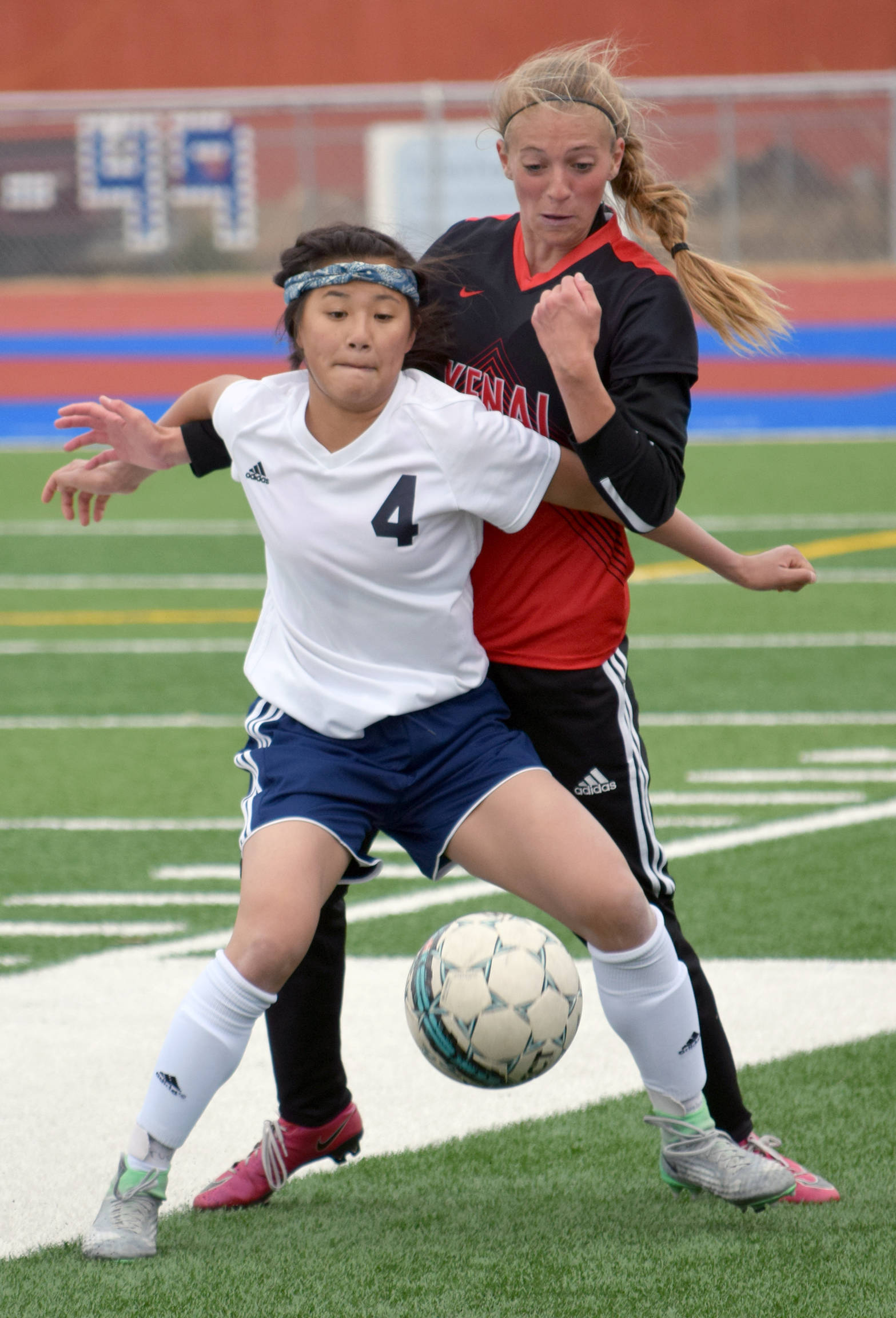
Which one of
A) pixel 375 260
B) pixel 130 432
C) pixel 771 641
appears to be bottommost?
pixel 771 641

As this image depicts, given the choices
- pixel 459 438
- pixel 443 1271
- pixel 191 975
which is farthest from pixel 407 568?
pixel 191 975

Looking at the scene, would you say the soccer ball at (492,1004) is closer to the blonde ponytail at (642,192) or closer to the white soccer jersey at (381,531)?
the white soccer jersey at (381,531)

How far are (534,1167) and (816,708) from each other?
15.9 ft

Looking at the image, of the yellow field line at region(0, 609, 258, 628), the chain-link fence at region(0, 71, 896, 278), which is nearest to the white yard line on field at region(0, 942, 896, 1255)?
the yellow field line at region(0, 609, 258, 628)

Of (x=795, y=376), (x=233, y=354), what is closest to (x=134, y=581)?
(x=233, y=354)

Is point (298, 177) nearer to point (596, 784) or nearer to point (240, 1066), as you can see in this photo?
point (240, 1066)

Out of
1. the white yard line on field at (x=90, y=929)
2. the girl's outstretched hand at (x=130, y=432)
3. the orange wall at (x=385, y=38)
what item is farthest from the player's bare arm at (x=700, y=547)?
the orange wall at (x=385, y=38)

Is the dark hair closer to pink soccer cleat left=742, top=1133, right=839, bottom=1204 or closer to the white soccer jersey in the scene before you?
the white soccer jersey

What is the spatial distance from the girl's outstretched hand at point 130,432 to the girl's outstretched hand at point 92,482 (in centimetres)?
5

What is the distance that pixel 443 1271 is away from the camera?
3193 millimetres

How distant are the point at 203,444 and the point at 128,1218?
4.77 ft

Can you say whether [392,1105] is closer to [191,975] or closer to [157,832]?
[191,975]

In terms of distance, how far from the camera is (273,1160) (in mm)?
3572

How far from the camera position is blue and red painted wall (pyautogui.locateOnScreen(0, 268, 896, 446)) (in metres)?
19.2
